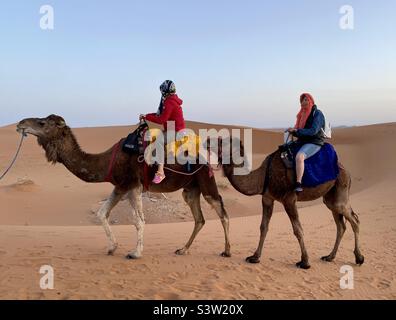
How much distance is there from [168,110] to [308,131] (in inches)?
90.9

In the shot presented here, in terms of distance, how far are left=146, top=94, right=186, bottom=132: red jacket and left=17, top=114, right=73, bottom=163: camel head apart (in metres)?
1.43

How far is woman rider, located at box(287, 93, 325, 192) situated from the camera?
6316 millimetres

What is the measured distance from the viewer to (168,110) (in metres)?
6.66

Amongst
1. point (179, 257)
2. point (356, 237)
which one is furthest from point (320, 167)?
point (179, 257)

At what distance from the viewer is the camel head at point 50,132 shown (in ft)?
21.0

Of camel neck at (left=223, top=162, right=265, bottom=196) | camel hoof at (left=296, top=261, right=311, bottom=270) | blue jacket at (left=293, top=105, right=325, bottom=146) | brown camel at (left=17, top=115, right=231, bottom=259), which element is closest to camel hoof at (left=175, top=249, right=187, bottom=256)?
brown camel at (left=17, top=115, right=231, bottom=259)

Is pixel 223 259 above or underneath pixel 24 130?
underneath

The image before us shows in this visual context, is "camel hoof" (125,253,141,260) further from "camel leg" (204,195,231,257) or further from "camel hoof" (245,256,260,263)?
"camel hoof" (245,256,260,263)

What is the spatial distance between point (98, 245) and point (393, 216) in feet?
28.2

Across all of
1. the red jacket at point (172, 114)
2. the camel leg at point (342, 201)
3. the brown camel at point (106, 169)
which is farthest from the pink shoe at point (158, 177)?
the camel leg at point (342, 201)

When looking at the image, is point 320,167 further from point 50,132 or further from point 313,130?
point 50,132

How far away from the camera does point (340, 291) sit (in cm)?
562
